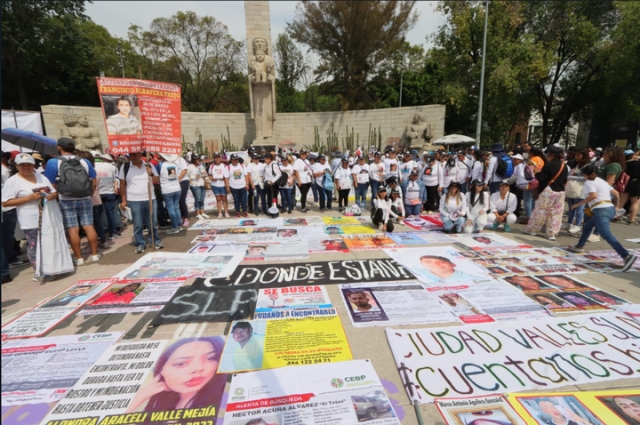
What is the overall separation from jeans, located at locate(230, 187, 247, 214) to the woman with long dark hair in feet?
17.4

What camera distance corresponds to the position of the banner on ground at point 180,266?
4699mm

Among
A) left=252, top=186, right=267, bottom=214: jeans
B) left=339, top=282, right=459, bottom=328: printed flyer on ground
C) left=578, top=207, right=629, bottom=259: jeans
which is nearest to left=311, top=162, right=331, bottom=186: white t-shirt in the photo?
left=252, top=186, right=267, bottom=214: jeans

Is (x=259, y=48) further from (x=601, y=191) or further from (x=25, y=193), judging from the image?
(x=601, y=191)

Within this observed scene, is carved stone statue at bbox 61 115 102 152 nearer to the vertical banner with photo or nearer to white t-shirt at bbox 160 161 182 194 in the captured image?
white t-shirt at bbox 160 161 182 194

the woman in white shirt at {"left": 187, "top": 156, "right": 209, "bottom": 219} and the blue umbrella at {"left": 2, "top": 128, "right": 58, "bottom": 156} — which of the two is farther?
the woman in white shirt at {"left": 187, "top": 156, "right": 209, "bottom": 219}

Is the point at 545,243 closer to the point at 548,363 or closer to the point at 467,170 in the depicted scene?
the point at 467,170

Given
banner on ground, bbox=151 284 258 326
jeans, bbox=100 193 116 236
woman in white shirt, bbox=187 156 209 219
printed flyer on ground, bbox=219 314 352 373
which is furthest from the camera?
woman in white shirt, bbox=187 156 209 219

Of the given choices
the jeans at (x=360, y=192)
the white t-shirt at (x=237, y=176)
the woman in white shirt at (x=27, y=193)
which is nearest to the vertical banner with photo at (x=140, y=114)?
the woman in white shirt at (x=27, y=193)

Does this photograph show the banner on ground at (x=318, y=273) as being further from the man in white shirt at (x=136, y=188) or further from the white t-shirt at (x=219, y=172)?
the white t-shirt at (x=219, y=172)

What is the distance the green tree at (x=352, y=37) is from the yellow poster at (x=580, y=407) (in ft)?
90.2

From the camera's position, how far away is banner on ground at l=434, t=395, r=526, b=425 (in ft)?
7.77

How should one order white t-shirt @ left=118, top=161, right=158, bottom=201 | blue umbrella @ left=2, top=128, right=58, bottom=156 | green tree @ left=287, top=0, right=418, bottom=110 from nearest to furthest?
white t-shirt @ left=118, top=161, right=158, bottom=201, blue umbrella @ left=2, top=128, right=58, bottom=156, green tree @ left=287, top=0, right=418, bottom=110

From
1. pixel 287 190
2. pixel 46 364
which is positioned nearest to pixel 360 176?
pixel 287 190

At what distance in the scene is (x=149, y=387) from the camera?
2.67m
